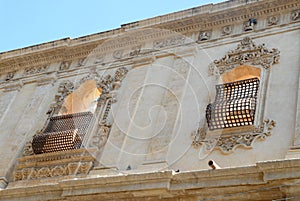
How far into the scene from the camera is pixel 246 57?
414 inches

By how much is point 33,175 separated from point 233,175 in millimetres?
4512

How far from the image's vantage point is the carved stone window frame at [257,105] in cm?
895

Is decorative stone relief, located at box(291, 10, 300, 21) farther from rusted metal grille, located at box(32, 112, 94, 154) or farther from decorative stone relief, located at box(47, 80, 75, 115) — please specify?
decorative stone relief, located at box(47, 80, 75, 115)

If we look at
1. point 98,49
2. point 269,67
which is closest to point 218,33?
point 269,67

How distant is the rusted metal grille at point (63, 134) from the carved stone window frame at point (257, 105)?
105 inches

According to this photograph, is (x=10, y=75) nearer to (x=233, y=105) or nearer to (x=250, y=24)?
(x=250, y=24)

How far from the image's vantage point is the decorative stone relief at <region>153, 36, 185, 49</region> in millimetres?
11852

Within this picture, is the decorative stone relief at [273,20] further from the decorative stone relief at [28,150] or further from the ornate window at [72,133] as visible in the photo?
the decorative stone relief at [28,150]

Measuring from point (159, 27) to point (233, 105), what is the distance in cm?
334

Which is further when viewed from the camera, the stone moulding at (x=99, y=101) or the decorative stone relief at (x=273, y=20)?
the decorative stone relief at (x=273, y=20)

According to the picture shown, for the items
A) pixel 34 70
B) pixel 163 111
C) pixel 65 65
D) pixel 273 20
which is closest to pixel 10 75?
pixel 34 70

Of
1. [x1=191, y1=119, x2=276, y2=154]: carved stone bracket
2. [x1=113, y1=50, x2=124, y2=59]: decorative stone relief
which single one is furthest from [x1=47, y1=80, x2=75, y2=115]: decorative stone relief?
[x1=191, y1=119, x2=276, y2=154]: carved stone bracket

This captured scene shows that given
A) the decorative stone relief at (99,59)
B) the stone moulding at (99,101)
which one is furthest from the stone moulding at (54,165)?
the decorative stone relief at (99,59)

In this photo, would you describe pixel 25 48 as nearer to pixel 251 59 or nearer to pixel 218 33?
pixel 218 33
